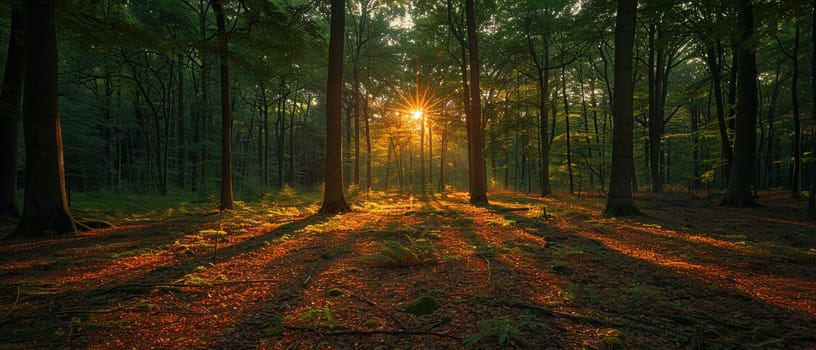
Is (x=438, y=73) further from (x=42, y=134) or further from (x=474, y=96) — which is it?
(x=42, y=134)

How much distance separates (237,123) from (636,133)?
4297 centimetres

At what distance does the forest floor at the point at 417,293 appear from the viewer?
2.40m

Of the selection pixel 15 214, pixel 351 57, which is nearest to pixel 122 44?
pixel 15 214

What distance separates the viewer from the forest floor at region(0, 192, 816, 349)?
7.87 feet

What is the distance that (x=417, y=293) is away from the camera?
3396 millimetres

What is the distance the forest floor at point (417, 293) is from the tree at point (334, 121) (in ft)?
15.5

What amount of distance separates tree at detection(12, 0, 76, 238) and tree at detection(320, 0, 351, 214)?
242 inches

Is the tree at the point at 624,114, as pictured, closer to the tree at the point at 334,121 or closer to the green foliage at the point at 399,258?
the green foliage at the point at 399,258

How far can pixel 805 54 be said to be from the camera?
2112 centimetres

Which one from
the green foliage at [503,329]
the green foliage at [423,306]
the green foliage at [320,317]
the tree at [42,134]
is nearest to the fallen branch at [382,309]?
the green foliage at [423,306]

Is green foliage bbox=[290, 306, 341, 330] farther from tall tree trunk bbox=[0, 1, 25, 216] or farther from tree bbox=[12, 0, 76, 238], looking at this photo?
tall tree trunk bbox=[0, 1, 25, 216]

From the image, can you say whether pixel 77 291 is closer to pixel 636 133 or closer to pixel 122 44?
pixel 122 44

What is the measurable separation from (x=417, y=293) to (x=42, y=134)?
27.8 ft

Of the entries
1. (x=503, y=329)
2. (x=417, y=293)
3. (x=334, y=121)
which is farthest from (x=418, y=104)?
(x=503, y=329)
